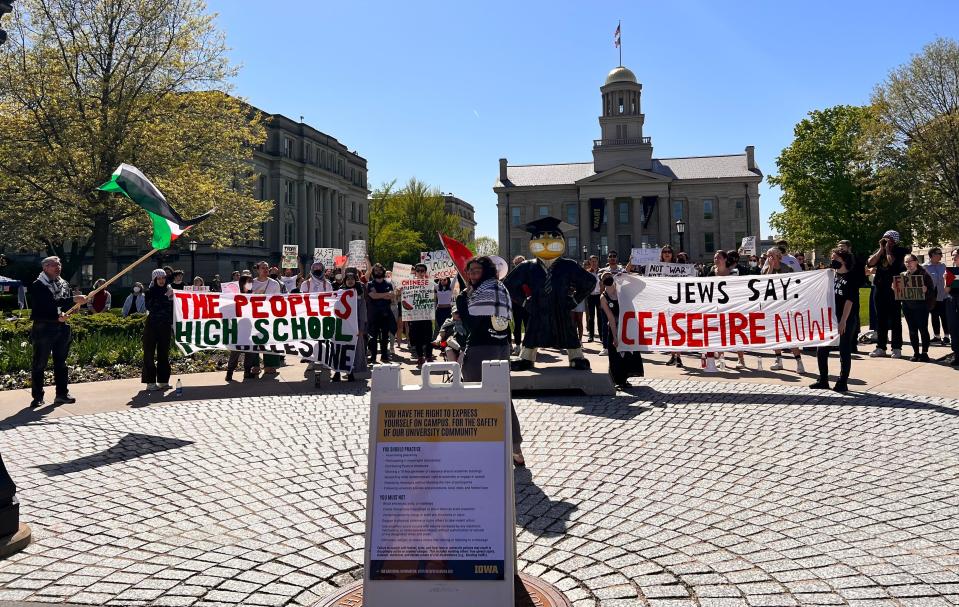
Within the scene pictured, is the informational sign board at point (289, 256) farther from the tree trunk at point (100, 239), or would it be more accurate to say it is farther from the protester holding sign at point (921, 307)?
the protester holding sign at point (921, 307)

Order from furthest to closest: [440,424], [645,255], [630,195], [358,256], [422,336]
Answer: [630,195]
[358,256]
[645,255]
[422,336]
[440,424]

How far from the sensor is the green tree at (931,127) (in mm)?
37719

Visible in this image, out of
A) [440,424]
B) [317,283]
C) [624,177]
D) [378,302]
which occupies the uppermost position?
[624,177]

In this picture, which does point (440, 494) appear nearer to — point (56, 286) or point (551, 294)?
point (551, 294)

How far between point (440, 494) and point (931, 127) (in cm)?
4453

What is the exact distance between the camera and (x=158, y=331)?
10312 mm

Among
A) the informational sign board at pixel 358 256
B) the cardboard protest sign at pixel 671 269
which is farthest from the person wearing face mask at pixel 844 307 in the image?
the informational sign board at pixel 358 256

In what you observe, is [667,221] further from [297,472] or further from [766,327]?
[297,472]

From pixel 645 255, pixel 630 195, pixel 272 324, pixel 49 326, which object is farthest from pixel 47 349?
pixel 630 195

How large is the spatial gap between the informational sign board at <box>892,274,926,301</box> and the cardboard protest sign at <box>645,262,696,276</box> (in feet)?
14.0

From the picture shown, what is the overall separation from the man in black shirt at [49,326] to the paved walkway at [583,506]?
123 cm

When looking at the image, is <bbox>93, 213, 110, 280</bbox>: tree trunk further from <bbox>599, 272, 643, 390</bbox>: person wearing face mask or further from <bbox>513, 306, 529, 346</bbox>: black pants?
<bbox>599, 272, 643, 390</bbox>: person wearing face mask

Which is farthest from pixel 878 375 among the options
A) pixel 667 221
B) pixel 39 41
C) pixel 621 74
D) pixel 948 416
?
pixel 621 74

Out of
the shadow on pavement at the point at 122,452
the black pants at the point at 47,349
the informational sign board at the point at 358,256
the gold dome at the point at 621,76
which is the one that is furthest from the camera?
the gold dome at the point at 621,76
